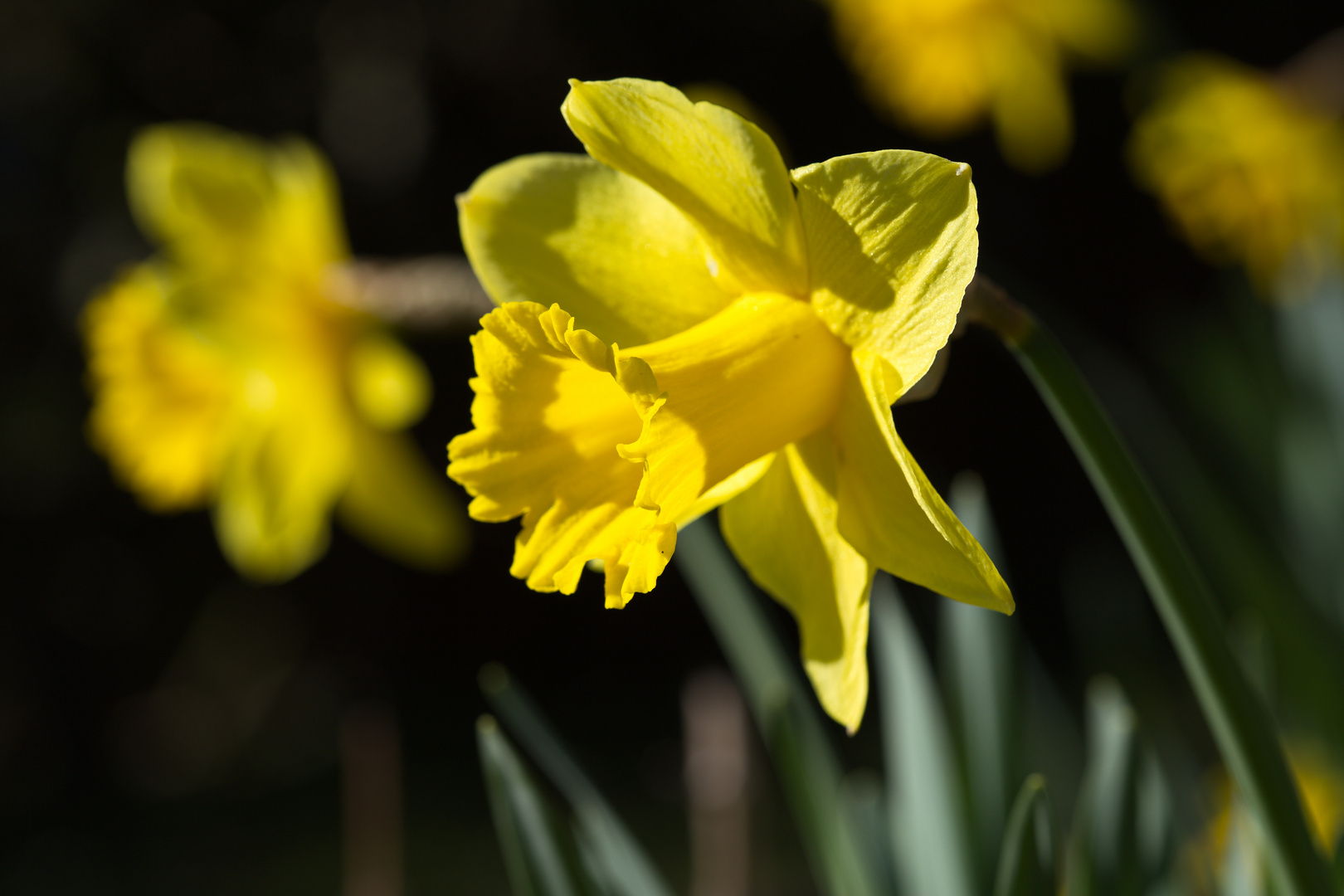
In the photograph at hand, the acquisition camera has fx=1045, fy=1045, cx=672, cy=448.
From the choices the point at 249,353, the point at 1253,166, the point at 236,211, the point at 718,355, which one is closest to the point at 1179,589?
the point at 718,355

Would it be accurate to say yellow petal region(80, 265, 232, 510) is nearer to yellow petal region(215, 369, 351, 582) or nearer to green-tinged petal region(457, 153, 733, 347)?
yellow petal region(215, 369, 351, 582)

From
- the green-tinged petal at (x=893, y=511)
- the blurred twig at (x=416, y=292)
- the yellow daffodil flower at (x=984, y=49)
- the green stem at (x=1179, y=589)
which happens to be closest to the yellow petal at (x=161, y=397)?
the blurred twig at (x=416, y=292)

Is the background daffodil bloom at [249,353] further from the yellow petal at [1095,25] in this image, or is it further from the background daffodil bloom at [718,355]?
the yellow petal at [1095,25]

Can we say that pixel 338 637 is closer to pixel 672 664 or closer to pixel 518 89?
pixel 672 664

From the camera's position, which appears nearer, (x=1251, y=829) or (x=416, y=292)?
(x=1251, y=829)

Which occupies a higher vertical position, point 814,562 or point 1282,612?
point 814,562

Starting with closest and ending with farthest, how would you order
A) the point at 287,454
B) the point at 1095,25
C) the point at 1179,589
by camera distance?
the point at 1179,589 < the point at 287,454 < the point at 1095,25

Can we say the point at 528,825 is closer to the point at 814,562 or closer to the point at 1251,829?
the point at 814,562
